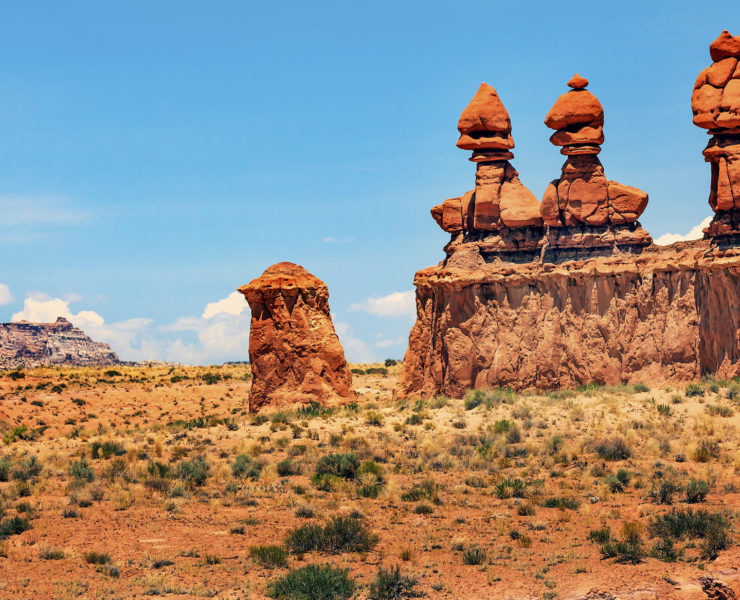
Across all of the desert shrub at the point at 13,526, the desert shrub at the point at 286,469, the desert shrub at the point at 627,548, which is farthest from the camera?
the desert shrub at the point at 286,469

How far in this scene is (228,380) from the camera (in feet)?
194

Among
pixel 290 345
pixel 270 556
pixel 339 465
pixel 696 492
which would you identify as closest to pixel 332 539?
pixel 270 556

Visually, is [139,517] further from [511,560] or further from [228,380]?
[228,380]

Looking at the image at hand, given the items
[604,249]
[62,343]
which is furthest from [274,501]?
[62,343]

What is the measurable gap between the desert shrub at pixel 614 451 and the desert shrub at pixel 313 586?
473 inches

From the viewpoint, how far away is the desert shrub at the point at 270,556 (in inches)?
657

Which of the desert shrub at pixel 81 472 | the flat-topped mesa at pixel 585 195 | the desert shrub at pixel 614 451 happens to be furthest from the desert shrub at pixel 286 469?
the flat-topped mesa at pixel 585 195

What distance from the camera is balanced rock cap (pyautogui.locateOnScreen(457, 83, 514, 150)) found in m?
38.6

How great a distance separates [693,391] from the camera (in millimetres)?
30984

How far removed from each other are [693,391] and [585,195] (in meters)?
9.14

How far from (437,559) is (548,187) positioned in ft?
75.1

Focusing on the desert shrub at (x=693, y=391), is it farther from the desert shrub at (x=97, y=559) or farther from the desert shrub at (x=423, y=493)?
the desert shrub at (x=97, y=559)

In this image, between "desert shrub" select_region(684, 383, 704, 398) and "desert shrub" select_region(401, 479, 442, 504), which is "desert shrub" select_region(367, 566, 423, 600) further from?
"desert shrub" select_region(684, 383, 704, 398)

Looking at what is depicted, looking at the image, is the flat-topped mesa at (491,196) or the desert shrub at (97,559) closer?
the desert shrub at (97,559)
